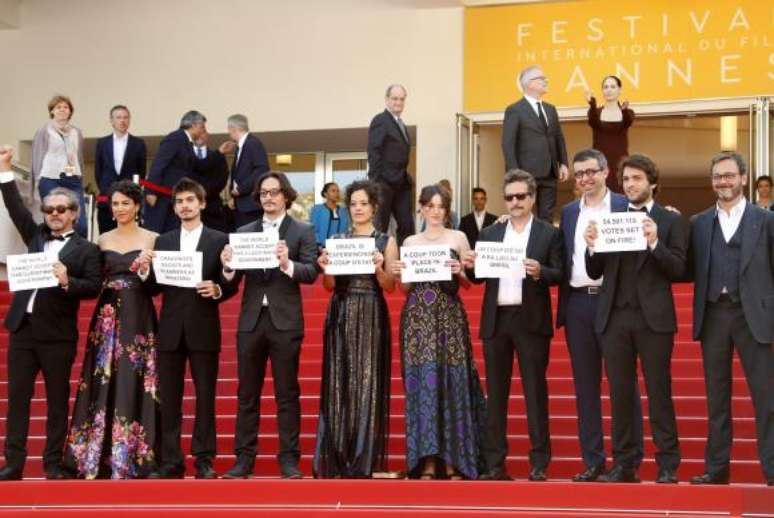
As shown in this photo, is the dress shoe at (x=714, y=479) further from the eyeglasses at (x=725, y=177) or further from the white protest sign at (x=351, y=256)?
the white protest sign at (x=351, y=256)

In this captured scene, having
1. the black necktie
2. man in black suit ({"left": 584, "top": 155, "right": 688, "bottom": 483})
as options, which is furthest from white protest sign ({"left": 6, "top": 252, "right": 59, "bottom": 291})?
the black necktie

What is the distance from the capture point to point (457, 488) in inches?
269

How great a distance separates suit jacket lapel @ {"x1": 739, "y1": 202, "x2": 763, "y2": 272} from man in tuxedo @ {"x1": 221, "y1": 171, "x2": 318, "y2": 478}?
7.86ft

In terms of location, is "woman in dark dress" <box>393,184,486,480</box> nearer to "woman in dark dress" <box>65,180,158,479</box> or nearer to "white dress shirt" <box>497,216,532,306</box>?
"white dress shirt" <box>497,216,532,306</box>

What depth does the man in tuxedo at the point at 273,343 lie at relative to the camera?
7562mm

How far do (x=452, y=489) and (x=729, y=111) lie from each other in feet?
31.4

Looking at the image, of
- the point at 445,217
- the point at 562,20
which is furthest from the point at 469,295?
the point at 562,20

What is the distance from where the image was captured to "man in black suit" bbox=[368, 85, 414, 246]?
462 inches

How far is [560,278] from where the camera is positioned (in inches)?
287

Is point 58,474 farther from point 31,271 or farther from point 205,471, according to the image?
point 31,271

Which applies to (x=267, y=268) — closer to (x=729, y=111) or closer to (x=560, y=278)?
(x=560, y=278)

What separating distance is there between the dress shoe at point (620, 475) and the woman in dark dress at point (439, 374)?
0.78 m

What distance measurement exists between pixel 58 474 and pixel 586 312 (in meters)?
3.23

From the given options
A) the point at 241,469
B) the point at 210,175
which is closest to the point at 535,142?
the point at 210,175
